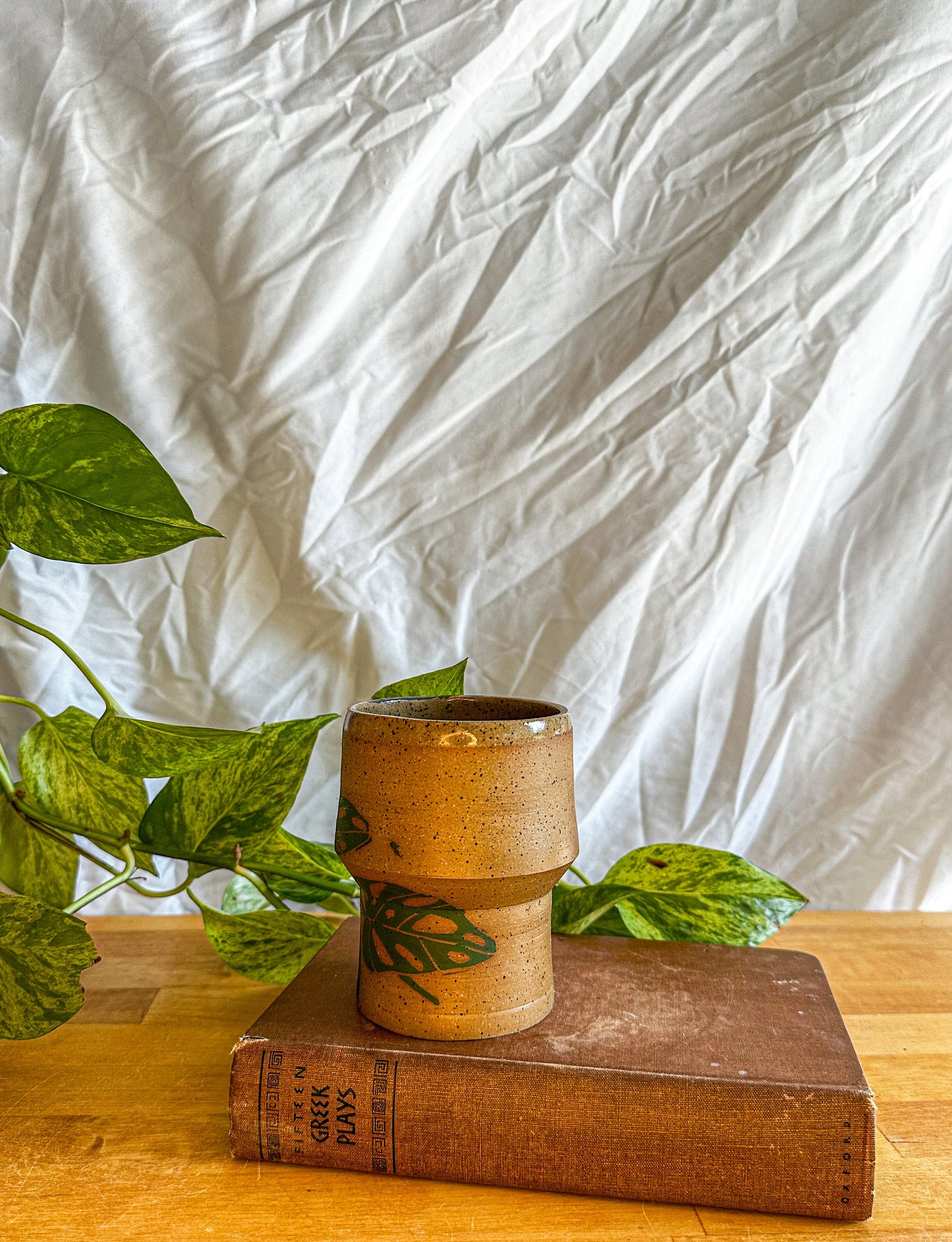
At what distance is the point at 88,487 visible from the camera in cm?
58

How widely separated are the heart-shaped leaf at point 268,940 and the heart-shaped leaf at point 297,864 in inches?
1.7

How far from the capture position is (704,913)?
70 cm

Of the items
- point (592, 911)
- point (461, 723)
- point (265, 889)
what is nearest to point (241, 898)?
point (265, 889)

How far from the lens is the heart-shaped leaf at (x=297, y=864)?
2.36 ft

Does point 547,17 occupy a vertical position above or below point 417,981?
above

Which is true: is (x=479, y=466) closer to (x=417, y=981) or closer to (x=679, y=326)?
(x=679, y=326)

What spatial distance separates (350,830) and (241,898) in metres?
0.32

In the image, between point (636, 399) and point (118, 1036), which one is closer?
point (118, 1036)

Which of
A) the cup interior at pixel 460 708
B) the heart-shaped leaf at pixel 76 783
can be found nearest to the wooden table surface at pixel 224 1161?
the heart-shaped leaf at pixel 76 783

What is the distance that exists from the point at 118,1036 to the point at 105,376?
0.50 meters

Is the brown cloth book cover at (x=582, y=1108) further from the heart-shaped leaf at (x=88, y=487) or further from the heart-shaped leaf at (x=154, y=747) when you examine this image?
the heart-shaped leaf at (x=88, y=487)

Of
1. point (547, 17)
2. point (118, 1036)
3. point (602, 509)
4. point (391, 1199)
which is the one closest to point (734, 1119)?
point (391, 1199)

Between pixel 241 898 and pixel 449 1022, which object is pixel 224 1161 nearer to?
pixel 449 1022

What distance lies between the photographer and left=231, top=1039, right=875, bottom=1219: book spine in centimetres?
46
